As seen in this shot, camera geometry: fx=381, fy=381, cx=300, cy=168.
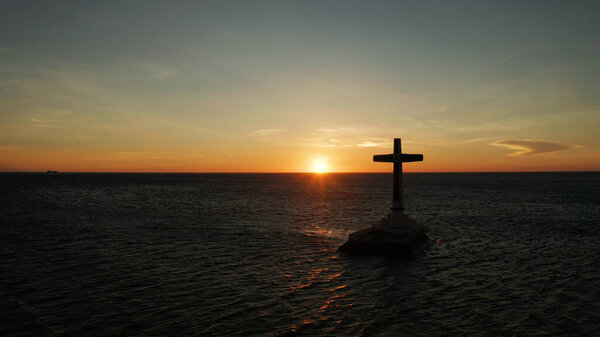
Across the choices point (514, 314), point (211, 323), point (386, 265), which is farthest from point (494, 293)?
point (211, 323)

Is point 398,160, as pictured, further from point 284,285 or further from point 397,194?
point 284,285

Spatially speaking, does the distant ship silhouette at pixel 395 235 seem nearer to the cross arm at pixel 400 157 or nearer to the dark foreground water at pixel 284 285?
the cross arm at pixel 400 157

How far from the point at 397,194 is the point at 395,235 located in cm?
287

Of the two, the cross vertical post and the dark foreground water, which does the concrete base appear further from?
the cross vertical post

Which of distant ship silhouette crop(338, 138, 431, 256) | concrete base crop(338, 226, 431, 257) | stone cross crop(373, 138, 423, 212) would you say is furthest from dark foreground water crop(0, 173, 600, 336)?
stone cross crop(373, 138, 423, 212)

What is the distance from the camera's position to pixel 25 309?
49.0ft

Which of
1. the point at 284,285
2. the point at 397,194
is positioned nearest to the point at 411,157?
the point at 397,194

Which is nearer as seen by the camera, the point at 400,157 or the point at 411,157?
the point at 411,157

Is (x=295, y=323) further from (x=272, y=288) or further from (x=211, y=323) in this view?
(x=272, y=288)

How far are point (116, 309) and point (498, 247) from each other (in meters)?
26.6

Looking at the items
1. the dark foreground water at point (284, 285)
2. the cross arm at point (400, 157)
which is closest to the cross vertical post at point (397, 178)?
the cross arm at point (400, 157)

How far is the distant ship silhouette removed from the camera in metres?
25.5

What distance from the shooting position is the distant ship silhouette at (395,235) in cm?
2553

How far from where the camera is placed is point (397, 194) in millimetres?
26766
